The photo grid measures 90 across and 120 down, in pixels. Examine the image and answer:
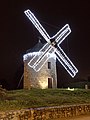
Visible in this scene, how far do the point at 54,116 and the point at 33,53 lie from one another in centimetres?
1776

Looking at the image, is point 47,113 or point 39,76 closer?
point 47,113

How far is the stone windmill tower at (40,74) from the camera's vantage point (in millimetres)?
30594

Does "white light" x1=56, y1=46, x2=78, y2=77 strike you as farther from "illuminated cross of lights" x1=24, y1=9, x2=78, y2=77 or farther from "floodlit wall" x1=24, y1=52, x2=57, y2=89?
"floodlit wall" x1=24, y1=52, x2=57, y2=89

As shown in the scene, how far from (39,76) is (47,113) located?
17738 millimetres

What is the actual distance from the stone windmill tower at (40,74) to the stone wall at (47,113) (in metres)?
15.0

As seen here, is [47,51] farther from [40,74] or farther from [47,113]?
[47,113]

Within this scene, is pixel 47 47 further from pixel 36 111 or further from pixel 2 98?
pixel 36 111

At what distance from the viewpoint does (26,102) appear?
15602mm

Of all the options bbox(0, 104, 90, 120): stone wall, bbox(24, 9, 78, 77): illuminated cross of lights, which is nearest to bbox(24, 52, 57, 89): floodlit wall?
bbox(24, 9, 78, 77): illuminated cross of lights

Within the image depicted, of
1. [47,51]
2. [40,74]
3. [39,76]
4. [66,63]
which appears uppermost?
[47,51]

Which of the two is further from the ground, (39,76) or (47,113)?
(39,76)

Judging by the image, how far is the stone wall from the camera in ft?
37.0

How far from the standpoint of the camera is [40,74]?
100 feet

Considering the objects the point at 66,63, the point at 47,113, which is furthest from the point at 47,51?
the point at 47,113
